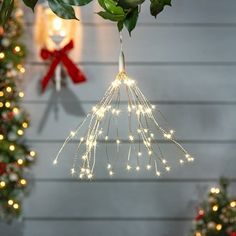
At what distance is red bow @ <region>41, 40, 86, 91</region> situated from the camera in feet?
8.05

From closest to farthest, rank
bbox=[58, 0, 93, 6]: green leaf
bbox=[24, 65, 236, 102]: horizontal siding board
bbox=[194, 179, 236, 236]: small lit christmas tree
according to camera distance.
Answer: bbox=[58, 0, 93, 6]: green leaf, bbox=[194, 179, 236, 236]: small lit christmas tree, bbox=[24, 65, 236, 102]: horizontal siding board

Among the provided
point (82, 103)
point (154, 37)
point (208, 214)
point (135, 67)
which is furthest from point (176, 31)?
point (208, 214)

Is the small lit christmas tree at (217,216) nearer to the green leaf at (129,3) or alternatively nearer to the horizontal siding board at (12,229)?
the horizontal siding board at (12,229)

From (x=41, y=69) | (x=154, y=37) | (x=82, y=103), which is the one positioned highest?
(x=154, y=37)

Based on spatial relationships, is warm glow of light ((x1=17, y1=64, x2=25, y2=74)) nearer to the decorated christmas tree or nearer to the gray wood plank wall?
the decorated christmas tree

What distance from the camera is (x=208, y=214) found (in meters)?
2.28

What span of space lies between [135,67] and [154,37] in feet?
0.57

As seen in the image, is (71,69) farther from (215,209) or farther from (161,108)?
(215,209)

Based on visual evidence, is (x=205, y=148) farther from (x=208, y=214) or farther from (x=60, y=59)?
(x=60, y=59)

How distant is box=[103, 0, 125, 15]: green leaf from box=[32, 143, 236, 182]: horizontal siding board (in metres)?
2.15

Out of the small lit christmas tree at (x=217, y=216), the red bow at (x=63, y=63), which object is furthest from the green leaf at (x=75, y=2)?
the red bow at (x=63, y=63)

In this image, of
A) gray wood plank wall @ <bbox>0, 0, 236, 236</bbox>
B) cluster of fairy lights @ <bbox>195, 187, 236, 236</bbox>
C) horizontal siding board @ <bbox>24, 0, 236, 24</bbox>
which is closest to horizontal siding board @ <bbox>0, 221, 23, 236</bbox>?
gray wood plank wall @ <bbox>0, 0, 236, 236</bbox>

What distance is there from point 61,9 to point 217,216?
6.50ft

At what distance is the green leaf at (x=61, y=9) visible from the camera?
0.37m
